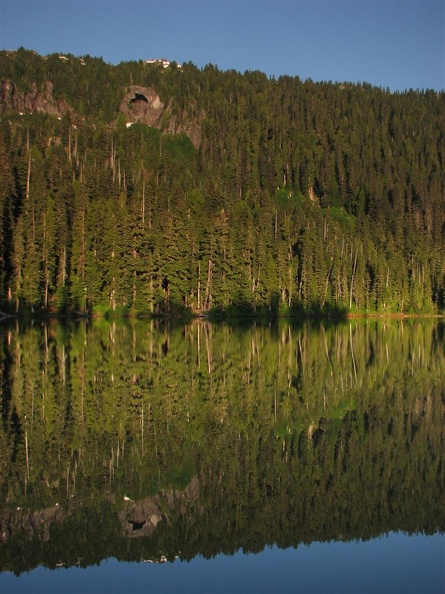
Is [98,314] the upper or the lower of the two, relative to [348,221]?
lower

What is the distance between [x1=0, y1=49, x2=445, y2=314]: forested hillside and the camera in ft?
322

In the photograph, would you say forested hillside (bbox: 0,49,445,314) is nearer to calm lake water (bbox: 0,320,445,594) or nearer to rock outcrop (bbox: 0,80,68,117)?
rock outcrop (bbox: 0,80,68,117)

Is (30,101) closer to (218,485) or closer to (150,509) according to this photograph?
(218,485)

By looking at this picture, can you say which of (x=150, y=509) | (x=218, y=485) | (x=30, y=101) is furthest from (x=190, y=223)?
(x=30, y=101)

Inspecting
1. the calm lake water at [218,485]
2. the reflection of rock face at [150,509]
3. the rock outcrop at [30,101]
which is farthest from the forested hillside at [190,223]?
the reflection of rock face at [150,509]

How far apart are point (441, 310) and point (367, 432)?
12481cm

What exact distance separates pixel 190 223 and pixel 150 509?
97254mm

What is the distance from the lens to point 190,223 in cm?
11138

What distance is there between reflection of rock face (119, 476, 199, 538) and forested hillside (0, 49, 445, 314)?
249ft

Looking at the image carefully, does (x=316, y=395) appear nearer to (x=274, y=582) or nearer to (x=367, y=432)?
(x=367, y=432)

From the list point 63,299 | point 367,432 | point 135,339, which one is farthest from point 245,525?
point 63,299

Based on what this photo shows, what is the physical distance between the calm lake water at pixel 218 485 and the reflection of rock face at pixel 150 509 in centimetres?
4

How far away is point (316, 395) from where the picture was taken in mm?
29438

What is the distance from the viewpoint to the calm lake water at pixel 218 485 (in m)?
12.9
